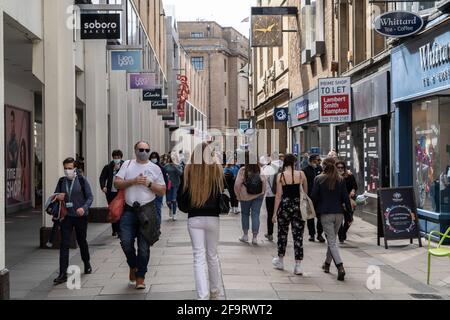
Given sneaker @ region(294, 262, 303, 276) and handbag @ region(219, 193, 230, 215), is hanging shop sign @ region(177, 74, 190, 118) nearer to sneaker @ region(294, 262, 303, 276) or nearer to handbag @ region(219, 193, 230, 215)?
sneaker @ region(294, 262, 303, 276)

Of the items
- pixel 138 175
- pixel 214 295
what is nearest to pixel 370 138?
pixel 138 175

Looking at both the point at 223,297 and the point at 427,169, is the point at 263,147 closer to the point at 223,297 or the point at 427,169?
the point at 427,169

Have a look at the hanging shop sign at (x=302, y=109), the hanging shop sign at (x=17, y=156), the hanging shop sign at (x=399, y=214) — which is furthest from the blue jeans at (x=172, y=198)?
the hanging shop sign at (x=302, y=109)

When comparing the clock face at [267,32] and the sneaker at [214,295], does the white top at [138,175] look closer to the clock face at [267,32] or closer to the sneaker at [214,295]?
the sneaker at [214,295]

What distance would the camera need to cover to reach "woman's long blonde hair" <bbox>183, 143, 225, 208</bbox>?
294 inches

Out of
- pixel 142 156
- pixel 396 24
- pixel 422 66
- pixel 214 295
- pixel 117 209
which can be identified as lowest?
pixel 214 295

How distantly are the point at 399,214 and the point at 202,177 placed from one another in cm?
621

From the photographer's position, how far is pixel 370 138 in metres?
17.8

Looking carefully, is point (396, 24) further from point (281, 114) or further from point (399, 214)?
point (281, 114)

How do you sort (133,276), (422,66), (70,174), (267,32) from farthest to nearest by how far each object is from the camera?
(267,32)
(422,66)
(70,174)
(133,276)

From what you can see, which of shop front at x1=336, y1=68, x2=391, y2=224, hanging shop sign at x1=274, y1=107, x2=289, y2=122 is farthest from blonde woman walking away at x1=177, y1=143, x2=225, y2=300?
hanging shop sign at x1=274, y1=107, x2=289, y2=122

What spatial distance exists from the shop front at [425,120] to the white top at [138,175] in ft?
20.4

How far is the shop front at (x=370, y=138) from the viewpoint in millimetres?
16469

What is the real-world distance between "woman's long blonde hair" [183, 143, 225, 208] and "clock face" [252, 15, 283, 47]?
18.9 m
